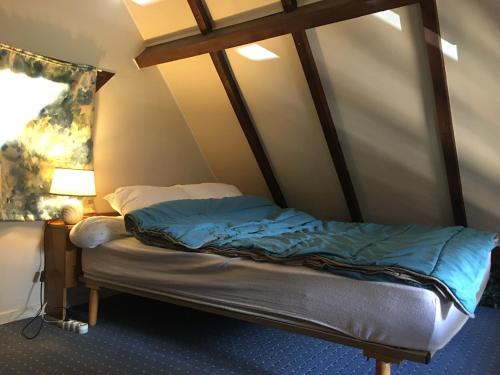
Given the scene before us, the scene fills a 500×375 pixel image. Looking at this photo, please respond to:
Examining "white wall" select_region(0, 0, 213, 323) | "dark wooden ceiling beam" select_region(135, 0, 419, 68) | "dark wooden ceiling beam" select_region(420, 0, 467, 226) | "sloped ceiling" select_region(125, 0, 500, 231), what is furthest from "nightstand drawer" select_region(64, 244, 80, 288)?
"dark wooden ceiling beam" select_region(420, 0, 467, 226)

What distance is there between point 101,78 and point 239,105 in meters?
1.09

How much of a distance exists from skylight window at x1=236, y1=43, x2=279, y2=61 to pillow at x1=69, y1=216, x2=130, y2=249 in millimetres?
1592

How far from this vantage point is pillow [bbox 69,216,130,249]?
2.75 metres

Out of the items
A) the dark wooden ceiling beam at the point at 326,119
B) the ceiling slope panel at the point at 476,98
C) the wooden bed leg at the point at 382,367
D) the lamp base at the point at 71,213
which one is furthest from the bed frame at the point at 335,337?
the ceiling slope panel at the point at 476,98

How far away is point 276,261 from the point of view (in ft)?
7.14

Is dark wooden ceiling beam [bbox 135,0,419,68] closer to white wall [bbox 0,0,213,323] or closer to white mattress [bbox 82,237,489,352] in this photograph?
white wall [bbox 0,0,213,323]

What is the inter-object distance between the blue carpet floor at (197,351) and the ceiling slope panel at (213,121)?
5.53 ft

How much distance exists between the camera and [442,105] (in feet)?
9.75

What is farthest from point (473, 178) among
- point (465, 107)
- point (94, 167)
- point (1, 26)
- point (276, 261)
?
point (1, 26)

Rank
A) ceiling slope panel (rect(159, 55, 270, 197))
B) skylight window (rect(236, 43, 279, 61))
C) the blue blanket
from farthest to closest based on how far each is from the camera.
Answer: ceiling slope panel (rect(159, 55, 270, 197)), skylight window (rect(236, 43, 279, 61)), the blue blanket

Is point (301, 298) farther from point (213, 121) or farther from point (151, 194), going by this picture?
point (213, 121)

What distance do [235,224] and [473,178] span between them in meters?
1.80

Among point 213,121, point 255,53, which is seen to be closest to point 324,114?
point 255,53

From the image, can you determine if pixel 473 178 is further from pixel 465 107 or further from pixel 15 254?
pixel 15 254
